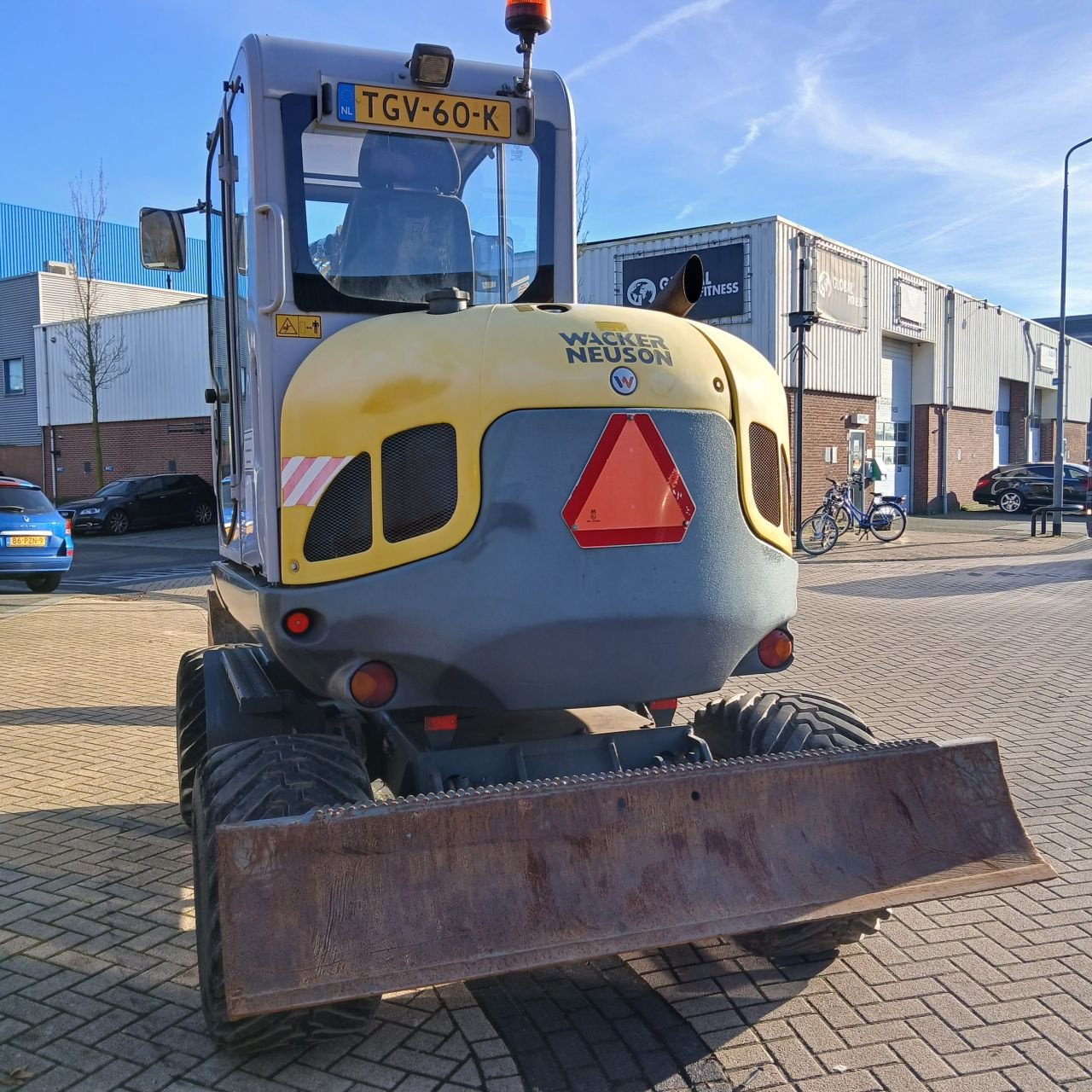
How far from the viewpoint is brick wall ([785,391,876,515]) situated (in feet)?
79.0

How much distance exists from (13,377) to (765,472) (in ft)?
126

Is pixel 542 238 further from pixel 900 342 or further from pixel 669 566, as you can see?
pixel 900 342

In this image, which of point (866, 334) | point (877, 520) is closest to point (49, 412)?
point (866, 334)

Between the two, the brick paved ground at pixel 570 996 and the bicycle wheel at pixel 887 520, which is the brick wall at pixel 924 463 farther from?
the brick paved ground at pixel 570 996

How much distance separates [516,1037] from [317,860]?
1.05 meters

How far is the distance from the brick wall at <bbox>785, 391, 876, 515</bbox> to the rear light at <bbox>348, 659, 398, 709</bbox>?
A: 68.3 ft

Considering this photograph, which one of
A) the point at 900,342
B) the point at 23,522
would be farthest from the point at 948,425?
the point at 23,522

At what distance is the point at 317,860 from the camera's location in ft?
8.70

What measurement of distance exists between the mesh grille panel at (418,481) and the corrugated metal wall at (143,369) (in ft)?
92.6

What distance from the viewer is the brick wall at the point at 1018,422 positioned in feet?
125

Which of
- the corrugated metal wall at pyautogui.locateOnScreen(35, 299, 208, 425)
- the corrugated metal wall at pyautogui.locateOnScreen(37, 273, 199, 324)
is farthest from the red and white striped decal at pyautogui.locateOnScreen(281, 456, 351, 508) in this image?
the corrugated metal wall at pyautogui.locateOnScreen(37, 273, 199, 324)

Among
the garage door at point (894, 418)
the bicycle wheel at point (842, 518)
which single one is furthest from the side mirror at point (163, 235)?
the garage door at point (894, 418)

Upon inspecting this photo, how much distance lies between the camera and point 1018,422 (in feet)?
126

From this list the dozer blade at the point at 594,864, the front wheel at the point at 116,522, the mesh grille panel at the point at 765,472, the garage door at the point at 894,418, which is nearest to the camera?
the dozer blade at the point at 594,864
